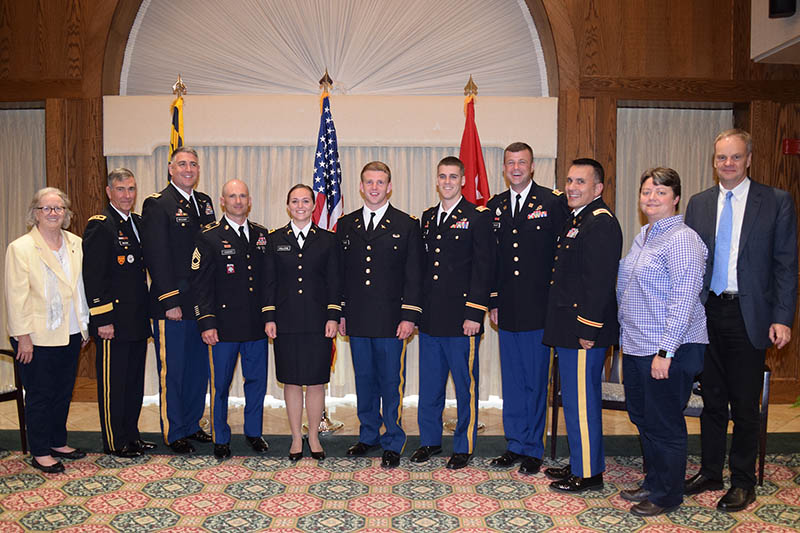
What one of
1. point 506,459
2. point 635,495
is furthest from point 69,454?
point 635,495

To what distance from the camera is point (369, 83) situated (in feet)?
18.3

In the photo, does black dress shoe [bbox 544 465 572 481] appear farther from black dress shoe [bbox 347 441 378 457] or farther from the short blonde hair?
the short blonde hair

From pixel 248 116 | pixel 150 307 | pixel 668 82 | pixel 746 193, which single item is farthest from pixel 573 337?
pixel 248 116

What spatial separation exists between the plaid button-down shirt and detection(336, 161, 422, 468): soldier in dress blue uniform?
120 centimetres

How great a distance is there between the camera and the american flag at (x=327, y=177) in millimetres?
4613

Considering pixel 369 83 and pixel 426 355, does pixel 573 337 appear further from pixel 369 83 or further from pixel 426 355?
pixel 369 83

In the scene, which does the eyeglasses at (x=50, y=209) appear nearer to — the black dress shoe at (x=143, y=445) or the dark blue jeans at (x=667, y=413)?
the black dress shoe at (x=143, y=445)

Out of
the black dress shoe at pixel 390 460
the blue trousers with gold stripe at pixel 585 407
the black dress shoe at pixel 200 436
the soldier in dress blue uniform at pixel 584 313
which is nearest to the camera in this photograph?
the soldier in dress blue uniform at pixel 584 313

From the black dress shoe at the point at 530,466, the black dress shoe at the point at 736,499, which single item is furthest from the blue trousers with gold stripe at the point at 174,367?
the black dress shoe at the point at 736,499

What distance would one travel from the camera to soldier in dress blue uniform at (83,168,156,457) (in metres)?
3.69

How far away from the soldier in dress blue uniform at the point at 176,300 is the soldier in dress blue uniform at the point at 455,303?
1.45 m

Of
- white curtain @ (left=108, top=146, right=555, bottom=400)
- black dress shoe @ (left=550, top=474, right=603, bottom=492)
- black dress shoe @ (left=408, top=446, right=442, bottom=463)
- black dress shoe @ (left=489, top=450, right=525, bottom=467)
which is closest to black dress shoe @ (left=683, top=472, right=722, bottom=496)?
black dress shoe @ (left=550, top=474, right=603, bottom=492)

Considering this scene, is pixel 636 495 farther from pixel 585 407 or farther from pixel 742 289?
pixel 742 289

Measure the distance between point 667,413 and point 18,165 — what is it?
18.4 feet
